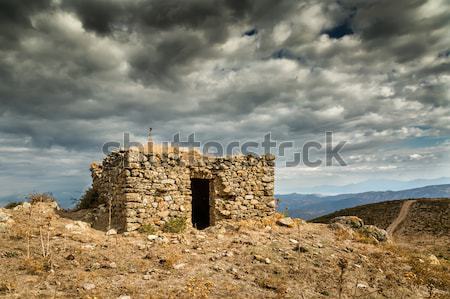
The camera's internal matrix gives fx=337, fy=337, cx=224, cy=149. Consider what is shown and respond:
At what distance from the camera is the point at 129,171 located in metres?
13.3

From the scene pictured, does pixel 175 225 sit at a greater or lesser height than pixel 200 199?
lesser

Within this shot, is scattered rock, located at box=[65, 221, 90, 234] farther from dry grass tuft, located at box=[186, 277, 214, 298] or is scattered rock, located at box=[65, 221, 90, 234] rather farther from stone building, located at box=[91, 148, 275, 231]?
dry grass tuft, located at box=[186, 277, 214, 298]

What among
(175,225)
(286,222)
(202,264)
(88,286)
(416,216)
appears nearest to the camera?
(88,286)

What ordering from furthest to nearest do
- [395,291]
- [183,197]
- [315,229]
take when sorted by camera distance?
[315,229] < [183,197] < [395,291]

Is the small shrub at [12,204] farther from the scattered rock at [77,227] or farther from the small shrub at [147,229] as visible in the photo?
the small shrub at [147,229]

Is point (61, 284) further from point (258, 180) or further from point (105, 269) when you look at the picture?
Result: point (258, 180)

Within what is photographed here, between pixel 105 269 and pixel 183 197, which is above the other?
pixel 183 197

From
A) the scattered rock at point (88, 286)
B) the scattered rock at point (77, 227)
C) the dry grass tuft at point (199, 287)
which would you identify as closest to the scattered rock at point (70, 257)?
the scattered rock at point (88, 286)

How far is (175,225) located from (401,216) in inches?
1421

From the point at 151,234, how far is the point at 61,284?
4.91 m

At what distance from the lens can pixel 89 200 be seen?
16859mm

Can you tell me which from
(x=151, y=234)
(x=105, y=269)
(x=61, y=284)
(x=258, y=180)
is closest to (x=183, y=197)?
(x=151, y=234)

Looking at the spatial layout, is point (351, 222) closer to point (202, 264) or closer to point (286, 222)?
point (286, 222)

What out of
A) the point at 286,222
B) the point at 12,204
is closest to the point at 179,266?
the point at 286,222
